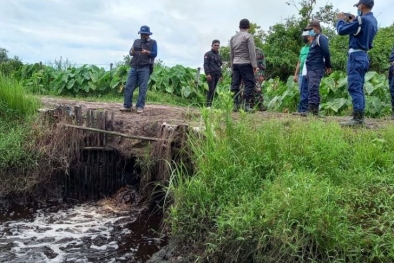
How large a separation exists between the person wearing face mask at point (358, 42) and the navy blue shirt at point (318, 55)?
1.00 meters

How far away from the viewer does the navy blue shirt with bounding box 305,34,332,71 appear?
7.51m

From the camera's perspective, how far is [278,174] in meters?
4.79

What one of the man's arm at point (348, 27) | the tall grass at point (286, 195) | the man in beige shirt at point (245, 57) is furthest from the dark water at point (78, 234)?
the man's arm at point (348, 27)

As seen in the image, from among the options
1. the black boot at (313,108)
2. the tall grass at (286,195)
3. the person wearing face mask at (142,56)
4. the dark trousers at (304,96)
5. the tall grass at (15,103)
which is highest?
the person wearing face mask at (142,56)

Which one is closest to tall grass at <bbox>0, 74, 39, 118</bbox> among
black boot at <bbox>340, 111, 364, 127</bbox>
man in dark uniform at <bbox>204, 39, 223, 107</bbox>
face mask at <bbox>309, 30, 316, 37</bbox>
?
man in dark uniform at <bbox>204, 39, 223, 107</bbox>

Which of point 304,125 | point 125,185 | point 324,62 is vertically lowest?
point 125,185

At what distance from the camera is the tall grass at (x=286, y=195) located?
3.88 m

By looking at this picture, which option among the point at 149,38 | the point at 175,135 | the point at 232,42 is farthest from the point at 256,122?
the point at 149,38

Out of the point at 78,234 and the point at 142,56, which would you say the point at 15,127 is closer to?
the point at 142,56

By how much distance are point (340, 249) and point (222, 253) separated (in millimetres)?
1030

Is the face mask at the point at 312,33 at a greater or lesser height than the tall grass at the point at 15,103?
greater

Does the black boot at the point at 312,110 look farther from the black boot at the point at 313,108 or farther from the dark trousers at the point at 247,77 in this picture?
the dark trousers at the point at 247,77

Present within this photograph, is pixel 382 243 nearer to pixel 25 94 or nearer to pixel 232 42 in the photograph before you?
pixel 232 42

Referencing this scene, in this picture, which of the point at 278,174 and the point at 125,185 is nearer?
the point at 278,174
